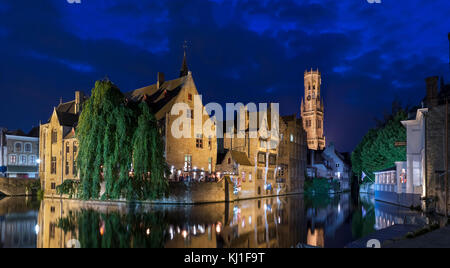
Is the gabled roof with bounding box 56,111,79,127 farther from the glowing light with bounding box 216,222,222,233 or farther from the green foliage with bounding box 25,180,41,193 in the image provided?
the glowing light with bounding box 216,222,222,233

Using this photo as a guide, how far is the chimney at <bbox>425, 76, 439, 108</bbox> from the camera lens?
29.8m

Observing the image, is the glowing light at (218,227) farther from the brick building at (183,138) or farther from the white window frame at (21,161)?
the white window frame at (21,161)

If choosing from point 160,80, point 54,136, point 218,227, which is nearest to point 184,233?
point 218,227

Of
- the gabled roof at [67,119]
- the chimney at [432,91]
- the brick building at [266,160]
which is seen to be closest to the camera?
the chimney at [432,91]

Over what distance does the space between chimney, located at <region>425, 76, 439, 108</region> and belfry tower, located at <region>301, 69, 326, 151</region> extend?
83148 mm

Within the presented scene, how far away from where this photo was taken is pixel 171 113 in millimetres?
40375

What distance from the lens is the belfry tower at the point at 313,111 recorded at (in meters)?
115

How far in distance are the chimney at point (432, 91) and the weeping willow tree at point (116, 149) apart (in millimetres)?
23145

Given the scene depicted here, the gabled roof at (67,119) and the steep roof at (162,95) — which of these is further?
the gabled roof at (67,119)

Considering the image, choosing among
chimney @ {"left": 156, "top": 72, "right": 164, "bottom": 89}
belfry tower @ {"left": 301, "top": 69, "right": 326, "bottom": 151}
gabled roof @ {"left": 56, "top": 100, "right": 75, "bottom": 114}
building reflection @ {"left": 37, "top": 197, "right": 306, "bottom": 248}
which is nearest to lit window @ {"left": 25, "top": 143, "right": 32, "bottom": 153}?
gabled roof @ {"left": 56, "top": 100, "right": 75, "bottom": 114}

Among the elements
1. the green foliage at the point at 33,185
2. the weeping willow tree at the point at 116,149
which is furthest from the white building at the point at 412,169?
the green foliage at the point at 33,185

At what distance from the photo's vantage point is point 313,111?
120000mm
